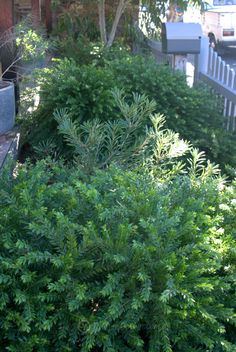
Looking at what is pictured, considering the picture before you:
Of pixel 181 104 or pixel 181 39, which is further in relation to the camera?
pixel 181 39

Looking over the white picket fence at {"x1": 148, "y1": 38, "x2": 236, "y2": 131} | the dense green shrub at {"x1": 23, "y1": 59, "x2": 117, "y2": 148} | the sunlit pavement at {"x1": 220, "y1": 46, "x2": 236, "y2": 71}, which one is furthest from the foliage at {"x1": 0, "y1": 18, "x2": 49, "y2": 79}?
the sunlit pavement at {"x1": 220, "y1": 46, "x2": 236, "y2": 71}

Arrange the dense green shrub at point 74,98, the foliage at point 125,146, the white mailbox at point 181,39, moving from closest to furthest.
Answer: the foliage at point 125,146
the dense green shrub at point 74,98
the white mailbox at point 181,39

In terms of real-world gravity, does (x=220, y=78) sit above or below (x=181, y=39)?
below

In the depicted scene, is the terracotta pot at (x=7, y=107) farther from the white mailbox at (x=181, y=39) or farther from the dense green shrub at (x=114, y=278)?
the dense green shrub at (x=114, y=278)

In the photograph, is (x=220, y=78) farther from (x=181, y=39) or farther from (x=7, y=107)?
(x=7, y=107)

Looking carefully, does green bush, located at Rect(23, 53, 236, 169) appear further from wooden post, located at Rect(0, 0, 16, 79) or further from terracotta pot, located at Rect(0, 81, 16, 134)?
wooden post, located at Rect(0, 0, 16, 79)

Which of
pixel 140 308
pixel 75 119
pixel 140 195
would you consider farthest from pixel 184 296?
pixel 75 119

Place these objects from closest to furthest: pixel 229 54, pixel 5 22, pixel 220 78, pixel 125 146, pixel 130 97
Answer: pixel 125 146
pixel 130 97
pixel 5 22
pixel 220 78
pixel 229 54

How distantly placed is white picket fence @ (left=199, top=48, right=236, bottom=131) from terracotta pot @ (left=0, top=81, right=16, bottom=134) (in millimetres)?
2065

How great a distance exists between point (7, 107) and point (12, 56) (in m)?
0.80

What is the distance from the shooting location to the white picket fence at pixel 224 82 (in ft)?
19.1

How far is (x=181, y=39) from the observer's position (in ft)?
20.2

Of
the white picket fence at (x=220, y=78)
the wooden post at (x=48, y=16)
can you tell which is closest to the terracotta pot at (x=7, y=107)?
the white picket fence at (x=220, y=78)

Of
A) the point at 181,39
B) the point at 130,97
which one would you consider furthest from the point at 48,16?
the point at 130,97
